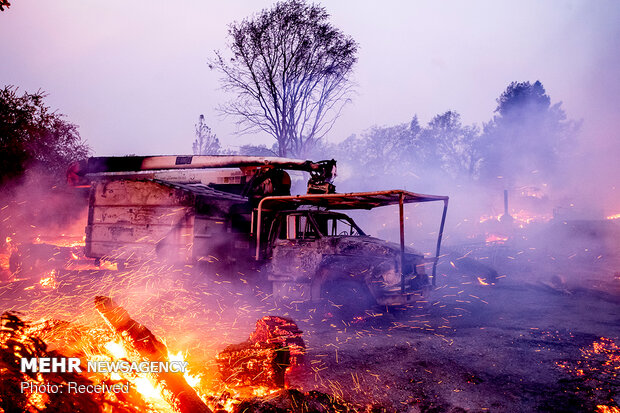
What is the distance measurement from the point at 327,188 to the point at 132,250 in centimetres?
475

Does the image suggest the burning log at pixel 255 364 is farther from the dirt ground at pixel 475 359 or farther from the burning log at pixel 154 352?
the burning log at pixel 154 352

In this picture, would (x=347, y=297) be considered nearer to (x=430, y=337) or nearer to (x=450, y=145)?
(x=430, y=337)

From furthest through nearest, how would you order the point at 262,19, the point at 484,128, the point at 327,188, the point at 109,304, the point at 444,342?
1. the point at 484,128
2. the point at 262,19
3. the point at 327,188
4. the point at 444,342
5. the point at 109,304

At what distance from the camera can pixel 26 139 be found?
39.5ft

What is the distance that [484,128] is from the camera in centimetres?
4553

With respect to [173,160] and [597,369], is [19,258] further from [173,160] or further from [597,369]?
[597,369]

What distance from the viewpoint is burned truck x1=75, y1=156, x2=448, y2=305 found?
18.5 feet

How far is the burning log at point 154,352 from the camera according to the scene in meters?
2.56

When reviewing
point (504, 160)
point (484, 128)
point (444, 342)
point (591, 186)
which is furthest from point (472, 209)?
point (444, 342)

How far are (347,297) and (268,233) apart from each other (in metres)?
2.16

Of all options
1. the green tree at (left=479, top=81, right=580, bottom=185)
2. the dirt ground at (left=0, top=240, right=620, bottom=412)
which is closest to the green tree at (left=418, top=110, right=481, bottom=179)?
the green tree at (left=479, top=81, right=580, bottom=185)

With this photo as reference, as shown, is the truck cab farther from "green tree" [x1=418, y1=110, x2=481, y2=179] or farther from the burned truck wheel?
"green tree" [x1=418, y1=110, x2=481, y2=179]

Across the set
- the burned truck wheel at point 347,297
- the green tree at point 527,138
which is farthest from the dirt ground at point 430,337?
the green tree at point 527,138

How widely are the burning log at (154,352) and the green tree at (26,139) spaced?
11.7 m
